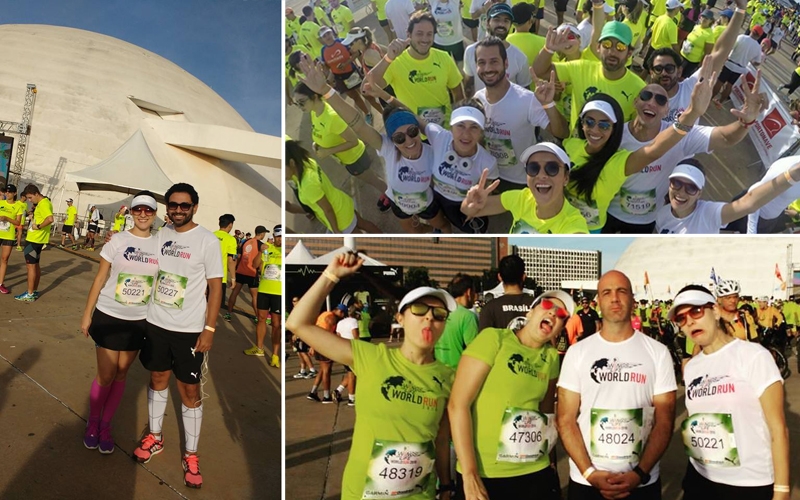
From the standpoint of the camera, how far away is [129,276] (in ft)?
11.1

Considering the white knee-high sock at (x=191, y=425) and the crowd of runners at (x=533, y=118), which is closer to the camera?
the crowd of runners at (x=533, y=118)

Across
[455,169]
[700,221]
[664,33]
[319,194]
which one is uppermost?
[664,33]

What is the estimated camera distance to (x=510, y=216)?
2.73m

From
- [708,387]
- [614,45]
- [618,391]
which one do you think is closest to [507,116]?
[614,45]

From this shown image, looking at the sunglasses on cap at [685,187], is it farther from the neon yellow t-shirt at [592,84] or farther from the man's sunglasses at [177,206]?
the man's sunglasses at [177,206]

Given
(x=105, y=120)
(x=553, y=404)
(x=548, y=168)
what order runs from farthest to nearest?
(x=105, y=120) → (x=548, y=168) → (x=553, y=404)

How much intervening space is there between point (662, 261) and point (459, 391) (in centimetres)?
112

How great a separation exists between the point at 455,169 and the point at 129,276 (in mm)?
2031

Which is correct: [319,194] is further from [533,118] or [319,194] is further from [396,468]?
[396,468]

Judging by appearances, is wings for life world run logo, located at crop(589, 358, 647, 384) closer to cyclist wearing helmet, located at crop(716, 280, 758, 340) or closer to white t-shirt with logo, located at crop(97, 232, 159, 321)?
cyclist wearing helmet, located at crop(716, 280, 758, 340)

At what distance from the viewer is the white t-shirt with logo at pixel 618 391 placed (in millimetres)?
2326

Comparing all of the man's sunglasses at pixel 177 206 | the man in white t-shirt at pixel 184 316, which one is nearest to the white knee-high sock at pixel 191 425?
the man in white t-shirt at pixel 184 316

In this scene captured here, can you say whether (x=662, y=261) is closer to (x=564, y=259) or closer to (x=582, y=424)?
(x=564, y=259)

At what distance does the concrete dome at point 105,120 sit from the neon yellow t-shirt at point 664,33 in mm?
25280
